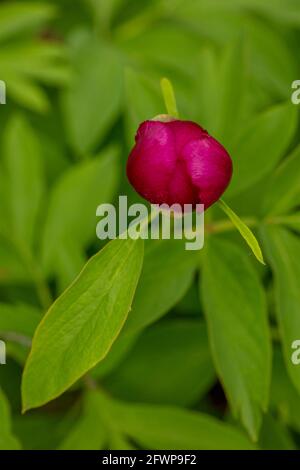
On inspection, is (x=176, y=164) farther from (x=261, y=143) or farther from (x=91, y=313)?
(x=261, y=143)

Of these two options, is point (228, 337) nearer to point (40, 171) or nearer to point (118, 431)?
point (118, 431)

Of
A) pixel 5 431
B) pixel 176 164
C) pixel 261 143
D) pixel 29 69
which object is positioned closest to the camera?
pixel 176 164

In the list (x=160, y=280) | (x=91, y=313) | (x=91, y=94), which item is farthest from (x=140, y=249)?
(x=91, y=94)

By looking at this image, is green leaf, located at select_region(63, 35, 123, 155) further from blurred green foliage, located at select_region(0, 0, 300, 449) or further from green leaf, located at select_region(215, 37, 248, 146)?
green leaf, located at select_region(215, 37, 248, 146)

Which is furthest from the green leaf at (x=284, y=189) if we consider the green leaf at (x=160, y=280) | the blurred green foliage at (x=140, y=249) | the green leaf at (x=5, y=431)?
the green leaf at (x=5, y=431)

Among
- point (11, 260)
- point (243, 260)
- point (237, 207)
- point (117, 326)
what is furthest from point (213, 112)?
point (117, 326)

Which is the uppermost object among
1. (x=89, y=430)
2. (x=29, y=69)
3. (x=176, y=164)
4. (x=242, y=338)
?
(x=29, y=69)

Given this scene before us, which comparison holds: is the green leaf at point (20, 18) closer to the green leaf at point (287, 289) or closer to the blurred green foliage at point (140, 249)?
the blurred green foliage at point (140, 249)
